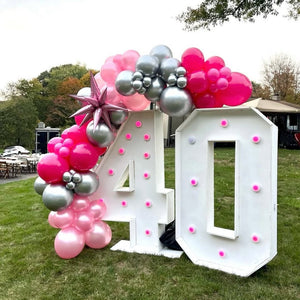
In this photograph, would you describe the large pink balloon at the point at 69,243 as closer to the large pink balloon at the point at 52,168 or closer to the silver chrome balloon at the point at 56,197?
the silver chrome balloon at the point at 56,197

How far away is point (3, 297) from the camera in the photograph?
2809 millimetres

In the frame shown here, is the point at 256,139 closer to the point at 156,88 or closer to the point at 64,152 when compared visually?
the point at 156,88

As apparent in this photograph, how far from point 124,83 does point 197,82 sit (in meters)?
0.83

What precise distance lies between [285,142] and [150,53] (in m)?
15.9

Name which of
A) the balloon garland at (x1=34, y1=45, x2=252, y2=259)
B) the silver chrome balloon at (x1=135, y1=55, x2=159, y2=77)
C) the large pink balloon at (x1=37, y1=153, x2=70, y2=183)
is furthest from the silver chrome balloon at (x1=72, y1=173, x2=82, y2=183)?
the silver chrome balloon at (x1=135, y1=55, x2=159, y2=77)

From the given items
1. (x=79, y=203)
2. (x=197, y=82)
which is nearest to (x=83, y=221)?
(x=79, y=203)

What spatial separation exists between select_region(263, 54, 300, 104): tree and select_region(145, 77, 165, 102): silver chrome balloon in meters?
25.8

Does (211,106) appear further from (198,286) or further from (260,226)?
(198,286)

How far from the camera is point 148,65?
3193 mm

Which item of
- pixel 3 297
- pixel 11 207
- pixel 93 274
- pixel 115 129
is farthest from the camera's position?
pixel 11 207

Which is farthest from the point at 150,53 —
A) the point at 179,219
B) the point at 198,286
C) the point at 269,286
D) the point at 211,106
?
the point at 269,286

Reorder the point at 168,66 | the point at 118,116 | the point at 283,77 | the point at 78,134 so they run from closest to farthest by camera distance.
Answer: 1. the point at 168,66
2. the point at 118,116
3. the point at 78,134
4. the point at 283,77

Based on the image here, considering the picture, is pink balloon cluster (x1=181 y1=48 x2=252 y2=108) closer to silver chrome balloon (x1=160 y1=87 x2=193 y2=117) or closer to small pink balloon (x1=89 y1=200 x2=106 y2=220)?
silver chrome balloon (x1=160 y1=87 x2=193 y2=117)

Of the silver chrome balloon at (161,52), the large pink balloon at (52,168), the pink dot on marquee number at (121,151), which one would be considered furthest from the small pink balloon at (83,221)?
the silver chrome balloon at (161,52)
